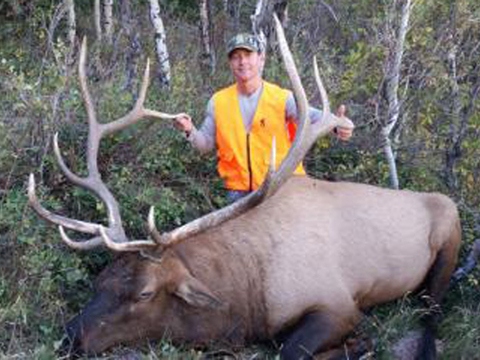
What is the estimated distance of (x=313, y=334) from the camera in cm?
470

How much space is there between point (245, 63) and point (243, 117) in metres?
0.42

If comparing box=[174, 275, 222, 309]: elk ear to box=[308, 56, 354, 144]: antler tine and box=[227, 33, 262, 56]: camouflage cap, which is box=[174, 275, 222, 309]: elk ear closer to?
box=[308, 56, 354, 144]: antler tine

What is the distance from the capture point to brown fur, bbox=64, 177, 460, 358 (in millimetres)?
4559

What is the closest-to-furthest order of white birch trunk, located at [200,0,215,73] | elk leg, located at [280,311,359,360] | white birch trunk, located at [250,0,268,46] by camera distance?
elk leg, located at [280,311,359,360], white birch trunk, located at [250,0,268,46], white birch trunk, located at [200,0,215,73]

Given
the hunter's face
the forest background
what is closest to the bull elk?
the forest background

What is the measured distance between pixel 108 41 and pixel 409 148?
3.75 m

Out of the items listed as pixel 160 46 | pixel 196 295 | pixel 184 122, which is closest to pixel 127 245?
pixel 196 295

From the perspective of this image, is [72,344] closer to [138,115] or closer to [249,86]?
[138,115]

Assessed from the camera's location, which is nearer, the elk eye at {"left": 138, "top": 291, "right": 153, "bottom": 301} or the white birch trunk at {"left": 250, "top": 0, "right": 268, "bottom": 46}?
the elk eye at {"left": 138, "top": 291, "right": 153, "bottom": 301}

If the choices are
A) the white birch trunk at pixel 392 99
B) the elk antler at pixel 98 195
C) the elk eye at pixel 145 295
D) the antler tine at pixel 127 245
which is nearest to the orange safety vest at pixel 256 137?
the elk antler at pixel 98 195

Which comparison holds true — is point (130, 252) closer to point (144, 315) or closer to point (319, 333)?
point (144, 315)

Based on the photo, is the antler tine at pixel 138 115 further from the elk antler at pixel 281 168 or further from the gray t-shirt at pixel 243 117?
the elk antler at pixel 281 168

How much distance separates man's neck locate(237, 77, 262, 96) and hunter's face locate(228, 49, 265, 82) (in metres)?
0.04

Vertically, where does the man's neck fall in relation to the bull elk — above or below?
above
